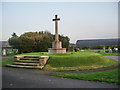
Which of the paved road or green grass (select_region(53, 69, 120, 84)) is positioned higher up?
green grass (select_region(53, 69, 120, 84))

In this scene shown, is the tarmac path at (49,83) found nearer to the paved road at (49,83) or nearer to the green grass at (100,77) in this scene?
the paved road at (49,83)

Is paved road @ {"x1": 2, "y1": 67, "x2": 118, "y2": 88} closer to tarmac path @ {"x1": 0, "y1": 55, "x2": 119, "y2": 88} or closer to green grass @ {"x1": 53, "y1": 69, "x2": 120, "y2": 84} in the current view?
tarmac path @ {"x1": 0, "y1": 55, "x2": 119, "y2": 88}

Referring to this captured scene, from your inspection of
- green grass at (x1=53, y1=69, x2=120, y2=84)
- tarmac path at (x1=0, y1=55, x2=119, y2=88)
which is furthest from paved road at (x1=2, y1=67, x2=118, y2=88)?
green grass at (x1=53, y1=69, x2=120, y2=84)

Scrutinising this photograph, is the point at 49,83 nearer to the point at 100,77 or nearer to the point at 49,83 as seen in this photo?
the point at 49,83

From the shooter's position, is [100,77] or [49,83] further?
[100,77]

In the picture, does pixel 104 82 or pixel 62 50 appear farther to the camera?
pixel 62 50

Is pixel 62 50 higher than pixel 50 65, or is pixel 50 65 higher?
pixel 62 50

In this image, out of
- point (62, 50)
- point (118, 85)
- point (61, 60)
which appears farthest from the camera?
point (62, 50)

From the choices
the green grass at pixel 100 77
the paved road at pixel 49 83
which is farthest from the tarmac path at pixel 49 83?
the green grass at pixel 100 77

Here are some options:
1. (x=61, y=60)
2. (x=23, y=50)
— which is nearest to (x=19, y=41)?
(x=23, y=50)

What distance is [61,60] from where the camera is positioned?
12.5m

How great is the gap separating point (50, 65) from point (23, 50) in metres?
19.9

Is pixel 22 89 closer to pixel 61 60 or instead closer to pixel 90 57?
pixel 61 60

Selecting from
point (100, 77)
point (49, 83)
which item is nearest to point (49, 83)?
point (49, 83)
